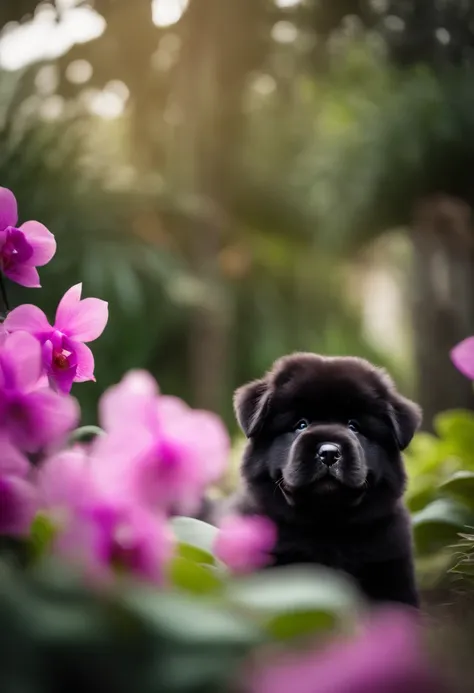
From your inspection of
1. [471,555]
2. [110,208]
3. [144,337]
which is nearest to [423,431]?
[144,337]

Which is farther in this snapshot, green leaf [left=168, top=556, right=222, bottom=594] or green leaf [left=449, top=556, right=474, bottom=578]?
green leaf [left=449, top=556, right=474, bottom=578]

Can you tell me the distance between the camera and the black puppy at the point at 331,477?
1.24 m

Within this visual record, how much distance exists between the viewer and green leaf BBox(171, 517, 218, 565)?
62 cm

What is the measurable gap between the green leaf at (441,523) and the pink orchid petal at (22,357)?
33.1 inches

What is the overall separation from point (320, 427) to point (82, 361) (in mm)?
479

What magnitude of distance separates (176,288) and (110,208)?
460mm

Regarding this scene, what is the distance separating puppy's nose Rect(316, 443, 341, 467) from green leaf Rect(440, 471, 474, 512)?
0.20 metres

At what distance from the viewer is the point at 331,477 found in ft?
3.93

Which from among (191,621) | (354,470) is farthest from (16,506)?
(354,470)

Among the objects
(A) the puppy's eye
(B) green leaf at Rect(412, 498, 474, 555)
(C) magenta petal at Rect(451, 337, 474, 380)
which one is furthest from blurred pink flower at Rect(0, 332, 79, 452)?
(B) green leaf at Rect(412, 498, 474, 555)

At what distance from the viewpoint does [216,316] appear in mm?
3545

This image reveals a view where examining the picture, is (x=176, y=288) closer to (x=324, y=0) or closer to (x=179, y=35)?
(x=179, y=35)

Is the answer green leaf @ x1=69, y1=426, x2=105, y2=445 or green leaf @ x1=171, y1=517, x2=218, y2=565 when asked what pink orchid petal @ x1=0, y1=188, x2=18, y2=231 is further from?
green leaf @ x1=171, y1=517, x2=218, y2=565

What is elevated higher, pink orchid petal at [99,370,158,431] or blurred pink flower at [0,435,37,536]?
pink orchid petal at [99,370,158,431]
